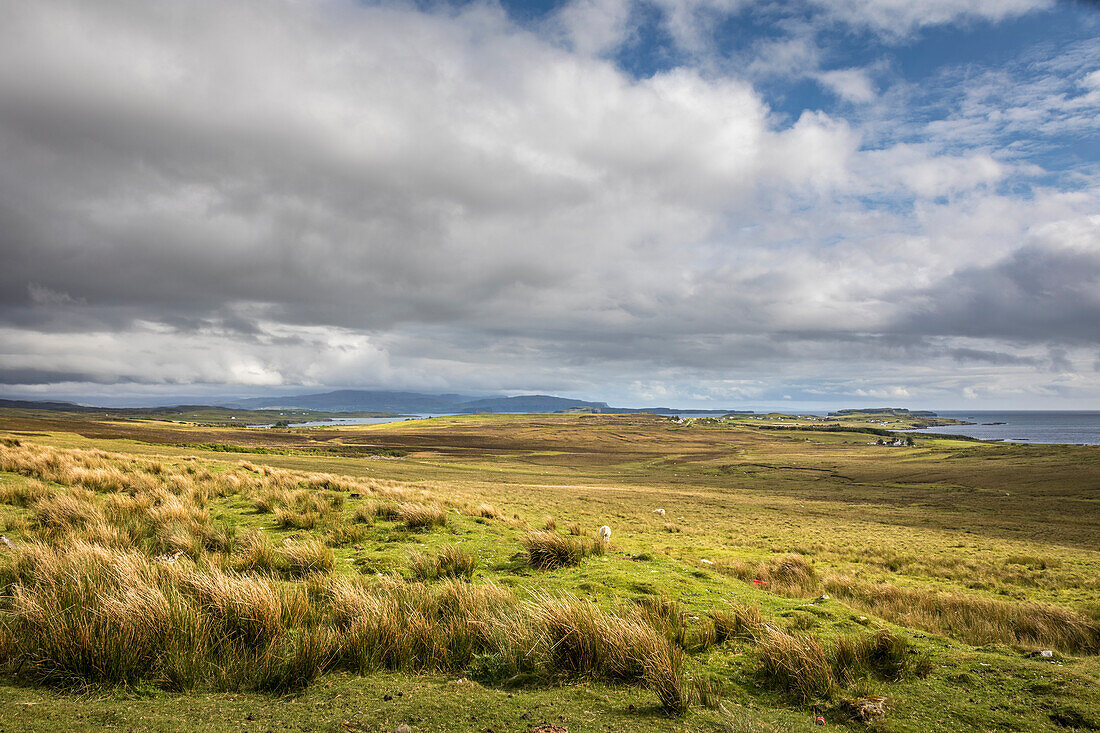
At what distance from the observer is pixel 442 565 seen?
9.11 metres

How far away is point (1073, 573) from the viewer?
695 inches

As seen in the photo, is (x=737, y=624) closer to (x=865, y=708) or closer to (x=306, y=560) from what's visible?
(x=865, y=708)

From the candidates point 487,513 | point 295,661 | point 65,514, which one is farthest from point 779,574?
point 65,514

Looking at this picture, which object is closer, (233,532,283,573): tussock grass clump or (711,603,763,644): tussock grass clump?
(711,603,763,644): tussock grass clump

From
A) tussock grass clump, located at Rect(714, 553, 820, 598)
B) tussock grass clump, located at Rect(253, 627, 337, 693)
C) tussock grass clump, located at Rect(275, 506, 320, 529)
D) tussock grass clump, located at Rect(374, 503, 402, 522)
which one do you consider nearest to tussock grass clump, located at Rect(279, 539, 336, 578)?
tussock grass clump, located at Rect(253, 627, 337, 693)

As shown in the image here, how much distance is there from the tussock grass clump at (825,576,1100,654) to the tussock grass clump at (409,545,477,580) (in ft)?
25.5

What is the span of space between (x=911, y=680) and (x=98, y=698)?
824 centimetres

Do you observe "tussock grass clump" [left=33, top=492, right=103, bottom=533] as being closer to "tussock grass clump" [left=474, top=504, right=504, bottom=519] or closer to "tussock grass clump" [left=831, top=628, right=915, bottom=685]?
"tussock grass clump" [left=474, top=504, right=504, bottom=519]

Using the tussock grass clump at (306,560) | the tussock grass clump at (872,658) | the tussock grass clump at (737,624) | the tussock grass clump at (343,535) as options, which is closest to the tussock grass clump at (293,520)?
the tussock grass clump at (343,535)

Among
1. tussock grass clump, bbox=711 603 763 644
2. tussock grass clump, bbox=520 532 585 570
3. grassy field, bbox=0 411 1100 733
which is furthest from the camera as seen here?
tussock grass clump, bbox=520 532 585 570

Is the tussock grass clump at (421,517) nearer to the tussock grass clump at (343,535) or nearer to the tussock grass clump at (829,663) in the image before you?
the tussock grass clump at (343,535)

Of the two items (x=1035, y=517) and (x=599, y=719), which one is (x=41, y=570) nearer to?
(x=599, y=719)

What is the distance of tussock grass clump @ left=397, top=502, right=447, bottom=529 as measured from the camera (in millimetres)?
12992

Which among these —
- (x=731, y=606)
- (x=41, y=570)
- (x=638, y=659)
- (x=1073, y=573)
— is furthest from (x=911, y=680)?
(x=1073, y=573)
